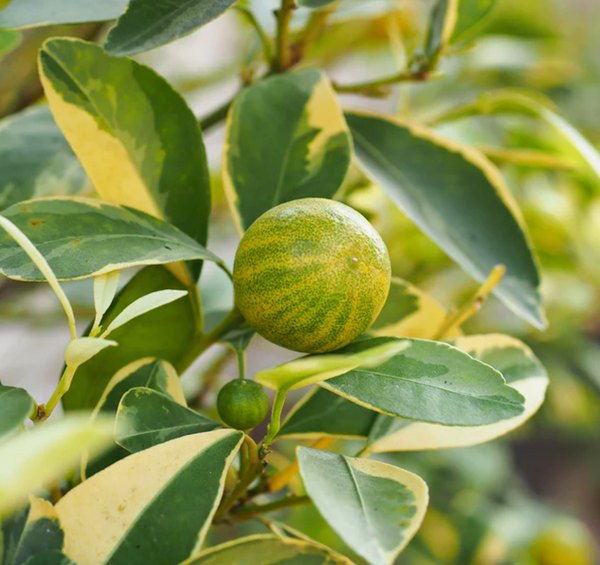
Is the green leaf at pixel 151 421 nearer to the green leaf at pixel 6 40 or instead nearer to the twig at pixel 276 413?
the twig at pixel 276 413

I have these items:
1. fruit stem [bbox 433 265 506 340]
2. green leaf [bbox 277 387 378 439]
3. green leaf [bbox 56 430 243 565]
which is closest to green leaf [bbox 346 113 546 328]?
fruit stem [bbox 433 265 506 340]

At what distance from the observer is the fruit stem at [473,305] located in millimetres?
412

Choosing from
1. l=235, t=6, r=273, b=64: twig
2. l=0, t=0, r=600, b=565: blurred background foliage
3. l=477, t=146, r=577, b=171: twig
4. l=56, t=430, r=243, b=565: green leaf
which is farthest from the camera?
l=0, t=0, r=600, b=565: blurred background foliage

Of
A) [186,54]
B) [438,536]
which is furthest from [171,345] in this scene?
[186,54]

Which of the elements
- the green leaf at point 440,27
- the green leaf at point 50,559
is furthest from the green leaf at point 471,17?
the green leaf at point 50,559

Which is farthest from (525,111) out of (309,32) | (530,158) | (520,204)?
(520,204)

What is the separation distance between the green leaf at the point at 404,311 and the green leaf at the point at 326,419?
0.06 metres

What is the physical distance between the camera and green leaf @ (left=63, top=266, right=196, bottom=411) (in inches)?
15.2

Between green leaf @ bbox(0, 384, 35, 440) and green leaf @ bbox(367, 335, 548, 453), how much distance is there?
Result: 0.20 meters

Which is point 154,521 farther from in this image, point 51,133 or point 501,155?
point 501,155

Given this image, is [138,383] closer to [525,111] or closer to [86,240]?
[86,240]

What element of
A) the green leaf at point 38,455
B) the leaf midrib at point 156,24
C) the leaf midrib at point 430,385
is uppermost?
the leaf midrib at point 156,24

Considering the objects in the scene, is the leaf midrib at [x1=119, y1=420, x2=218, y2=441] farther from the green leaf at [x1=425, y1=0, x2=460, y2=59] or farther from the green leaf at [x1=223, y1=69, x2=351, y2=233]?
the green leaf at [x1=425, y1=0, x2=460, y2=59]

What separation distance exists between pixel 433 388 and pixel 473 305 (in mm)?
131
